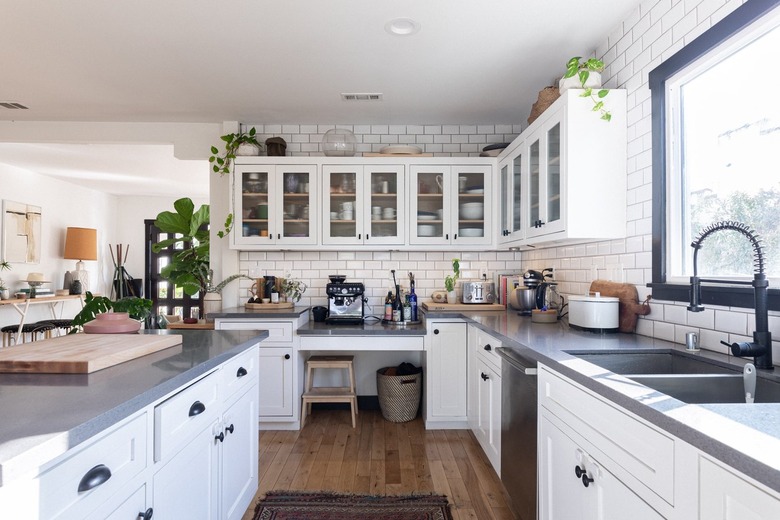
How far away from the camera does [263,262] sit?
13.4 feet

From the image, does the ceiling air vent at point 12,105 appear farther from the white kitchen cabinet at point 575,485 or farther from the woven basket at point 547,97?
the white kitchen cabinet at point 575,485

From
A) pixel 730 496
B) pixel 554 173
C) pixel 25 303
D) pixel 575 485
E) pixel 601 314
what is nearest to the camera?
pixel 730 496

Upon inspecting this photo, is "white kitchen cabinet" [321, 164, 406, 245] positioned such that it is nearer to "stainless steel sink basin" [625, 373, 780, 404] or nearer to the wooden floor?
the wooden floor

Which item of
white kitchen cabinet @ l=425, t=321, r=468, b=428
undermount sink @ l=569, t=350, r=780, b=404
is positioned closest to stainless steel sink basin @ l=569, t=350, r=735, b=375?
undermount sink @ l=569, t=350, r=780, b=404

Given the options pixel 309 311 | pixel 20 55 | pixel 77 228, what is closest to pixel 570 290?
pixel 309 311

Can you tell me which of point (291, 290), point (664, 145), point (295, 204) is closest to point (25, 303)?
point (291, 290)

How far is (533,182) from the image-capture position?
9.56 ft

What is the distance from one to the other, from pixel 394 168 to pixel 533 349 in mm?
2301

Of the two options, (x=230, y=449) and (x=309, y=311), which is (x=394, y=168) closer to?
(x=309, y=311)

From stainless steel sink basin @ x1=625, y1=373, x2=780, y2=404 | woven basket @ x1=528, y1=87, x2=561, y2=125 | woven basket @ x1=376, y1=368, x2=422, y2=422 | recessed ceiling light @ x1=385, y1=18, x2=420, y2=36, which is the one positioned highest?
recessed ceiling light @ x1=385, y1=18, x2=420, y2=36

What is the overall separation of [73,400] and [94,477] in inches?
7.2

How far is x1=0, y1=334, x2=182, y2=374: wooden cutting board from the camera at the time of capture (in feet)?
4.11

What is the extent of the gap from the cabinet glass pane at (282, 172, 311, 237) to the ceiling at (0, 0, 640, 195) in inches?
23.1

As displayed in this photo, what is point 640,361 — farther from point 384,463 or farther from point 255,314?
point 255,314
